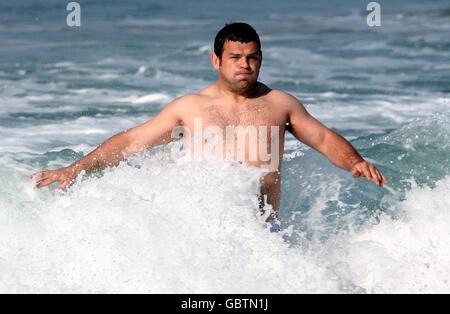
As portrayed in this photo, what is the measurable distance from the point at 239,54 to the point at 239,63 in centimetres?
5

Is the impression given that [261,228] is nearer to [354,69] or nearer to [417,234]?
[417,234]

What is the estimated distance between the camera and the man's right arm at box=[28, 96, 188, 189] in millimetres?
4617

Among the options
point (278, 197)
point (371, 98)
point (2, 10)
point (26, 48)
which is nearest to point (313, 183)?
point (278, 197)

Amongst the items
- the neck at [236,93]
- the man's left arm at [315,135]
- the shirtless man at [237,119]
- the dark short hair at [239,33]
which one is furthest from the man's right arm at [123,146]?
the man's left arm at [315,135]

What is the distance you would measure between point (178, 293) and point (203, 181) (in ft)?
2.74

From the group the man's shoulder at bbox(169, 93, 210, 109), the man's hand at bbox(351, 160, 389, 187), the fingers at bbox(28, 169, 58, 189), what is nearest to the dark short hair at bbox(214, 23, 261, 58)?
the man's shoulder at bbox(169, 93, 210, 109)

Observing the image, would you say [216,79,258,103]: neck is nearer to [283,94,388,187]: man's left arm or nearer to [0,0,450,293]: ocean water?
[283,94,388,187]: man's left arm

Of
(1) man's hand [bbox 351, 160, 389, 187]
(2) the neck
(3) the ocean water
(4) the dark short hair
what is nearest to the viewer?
(3) the ocean water

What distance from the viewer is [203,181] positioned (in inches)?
176

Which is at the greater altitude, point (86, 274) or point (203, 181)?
point (203, 181)

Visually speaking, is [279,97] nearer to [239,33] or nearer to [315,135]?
[315,135]

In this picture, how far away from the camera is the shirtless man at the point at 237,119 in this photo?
14.6ft

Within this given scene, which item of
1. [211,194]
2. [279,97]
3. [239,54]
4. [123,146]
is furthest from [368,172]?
[123,146]

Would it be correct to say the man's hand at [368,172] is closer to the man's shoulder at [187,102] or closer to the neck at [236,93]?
the neck at [236,93]
